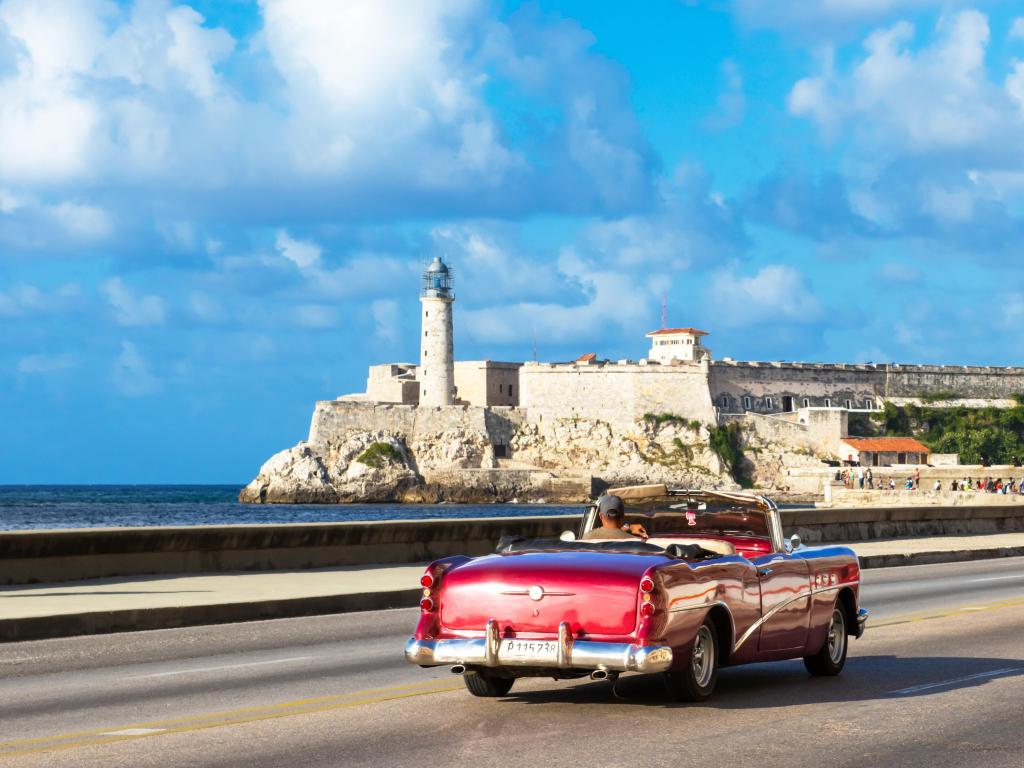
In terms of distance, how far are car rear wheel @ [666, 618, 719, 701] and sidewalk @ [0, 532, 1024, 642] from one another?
790cm

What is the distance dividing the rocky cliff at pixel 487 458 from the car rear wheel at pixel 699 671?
116 meters

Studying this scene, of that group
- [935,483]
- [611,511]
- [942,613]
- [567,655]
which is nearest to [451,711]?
[567,655]

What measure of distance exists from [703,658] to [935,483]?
9447 cm

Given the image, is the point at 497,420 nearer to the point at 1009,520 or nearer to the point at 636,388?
the point at 636,388

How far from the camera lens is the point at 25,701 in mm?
10984

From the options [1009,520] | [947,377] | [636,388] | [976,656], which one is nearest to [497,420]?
[636,388]

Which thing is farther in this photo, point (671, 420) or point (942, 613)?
point (671, 420)

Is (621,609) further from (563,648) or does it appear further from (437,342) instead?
(437,342)

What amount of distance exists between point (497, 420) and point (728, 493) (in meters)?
122

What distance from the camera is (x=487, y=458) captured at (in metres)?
132

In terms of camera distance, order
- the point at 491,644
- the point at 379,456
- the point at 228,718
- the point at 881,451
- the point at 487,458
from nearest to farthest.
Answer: the point at 491,644 < the point at 228,718 < the point at 881,451 < the point at 379,456 < the point at 487,458

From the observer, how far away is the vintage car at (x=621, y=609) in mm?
9586

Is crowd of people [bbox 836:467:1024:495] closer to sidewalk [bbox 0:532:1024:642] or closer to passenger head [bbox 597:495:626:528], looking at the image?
sidewalk [bbox 0:532:1024:642]

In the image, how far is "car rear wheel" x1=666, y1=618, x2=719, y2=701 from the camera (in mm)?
10133
